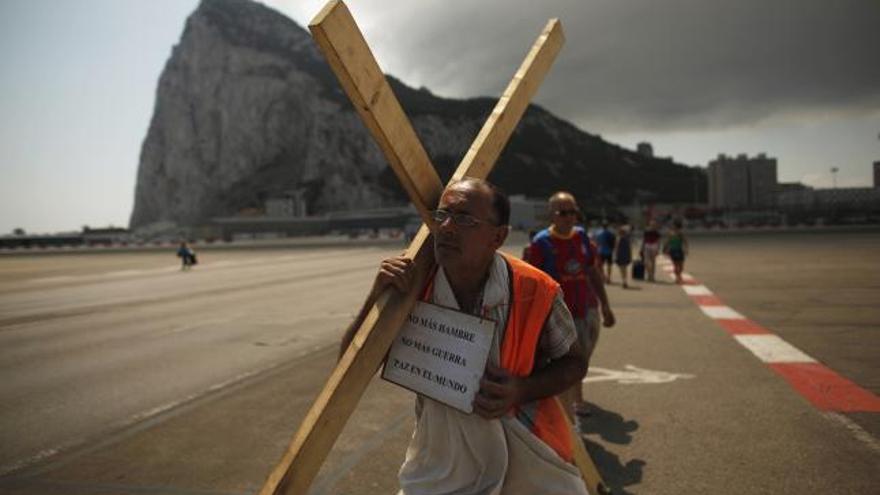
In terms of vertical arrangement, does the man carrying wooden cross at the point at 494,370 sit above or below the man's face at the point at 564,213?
below

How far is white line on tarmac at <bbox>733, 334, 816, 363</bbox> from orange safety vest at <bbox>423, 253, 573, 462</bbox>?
5.93 metres

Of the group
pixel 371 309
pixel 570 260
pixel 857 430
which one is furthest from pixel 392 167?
pixel 857 430

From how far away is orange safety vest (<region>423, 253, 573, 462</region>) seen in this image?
6.31 ft

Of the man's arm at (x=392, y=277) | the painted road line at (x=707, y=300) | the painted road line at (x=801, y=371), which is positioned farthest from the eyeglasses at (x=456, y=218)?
the painted road line at (x=707, y=300)

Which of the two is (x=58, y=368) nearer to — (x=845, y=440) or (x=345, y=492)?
(x=345, y=492)

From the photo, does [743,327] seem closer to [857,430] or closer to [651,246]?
[857,430]

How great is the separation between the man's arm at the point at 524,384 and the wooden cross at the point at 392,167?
0.33 metres

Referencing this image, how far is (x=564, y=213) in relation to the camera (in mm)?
4914

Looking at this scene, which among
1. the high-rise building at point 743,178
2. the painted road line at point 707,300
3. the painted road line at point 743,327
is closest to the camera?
the painted road line at point 743,327


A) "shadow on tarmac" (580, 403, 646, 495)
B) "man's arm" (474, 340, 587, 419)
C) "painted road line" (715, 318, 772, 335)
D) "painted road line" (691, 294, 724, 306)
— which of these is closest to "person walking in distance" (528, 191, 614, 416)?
"shadow on tarmac" (580, 403, 646, 495)

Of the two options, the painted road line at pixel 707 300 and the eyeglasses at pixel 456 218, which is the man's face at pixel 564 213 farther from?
the painted road line at pixel 707 300

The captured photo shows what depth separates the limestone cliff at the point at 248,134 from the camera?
14600 cm

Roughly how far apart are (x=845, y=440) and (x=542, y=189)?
180 metres

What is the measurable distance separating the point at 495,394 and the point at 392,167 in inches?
29.3
